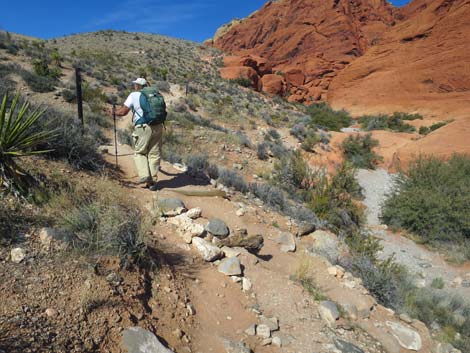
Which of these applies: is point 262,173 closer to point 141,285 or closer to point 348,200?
point 348,200

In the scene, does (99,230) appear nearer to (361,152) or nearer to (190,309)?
(190,309)

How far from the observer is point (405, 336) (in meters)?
3.21

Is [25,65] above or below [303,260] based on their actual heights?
above

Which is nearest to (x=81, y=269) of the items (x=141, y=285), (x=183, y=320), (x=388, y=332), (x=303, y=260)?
(x=141, y=285)

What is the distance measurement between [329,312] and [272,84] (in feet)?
111

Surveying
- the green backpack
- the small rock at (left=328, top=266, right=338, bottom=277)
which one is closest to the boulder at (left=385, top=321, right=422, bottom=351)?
the small rock at (left=328, top=266, right=338, bottom=277)

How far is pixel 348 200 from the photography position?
7.84 meters

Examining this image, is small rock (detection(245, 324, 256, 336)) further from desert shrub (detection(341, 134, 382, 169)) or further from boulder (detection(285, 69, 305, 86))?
boulder (detection(285, 69, 305, 86))

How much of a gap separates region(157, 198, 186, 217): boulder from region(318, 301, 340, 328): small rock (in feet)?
7.15

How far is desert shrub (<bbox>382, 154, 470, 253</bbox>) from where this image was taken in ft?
23.3

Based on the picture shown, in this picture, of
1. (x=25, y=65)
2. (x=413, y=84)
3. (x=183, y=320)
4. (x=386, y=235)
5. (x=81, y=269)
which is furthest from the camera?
(x=413, y=84)

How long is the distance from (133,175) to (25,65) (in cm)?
1314

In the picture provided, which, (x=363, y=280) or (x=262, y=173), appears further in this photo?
(x=262, y=173)

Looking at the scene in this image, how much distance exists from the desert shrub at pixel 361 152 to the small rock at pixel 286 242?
938 centimetres
